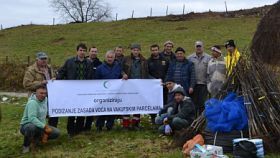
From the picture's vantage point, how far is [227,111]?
931 cm

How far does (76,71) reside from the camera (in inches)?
440

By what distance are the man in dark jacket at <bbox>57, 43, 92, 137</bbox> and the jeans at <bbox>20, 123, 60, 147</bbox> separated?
3.67 ft

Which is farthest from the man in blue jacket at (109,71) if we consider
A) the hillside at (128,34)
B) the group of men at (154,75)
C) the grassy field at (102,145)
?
the hillside at (128,34)

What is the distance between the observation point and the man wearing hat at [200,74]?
38.8 feet

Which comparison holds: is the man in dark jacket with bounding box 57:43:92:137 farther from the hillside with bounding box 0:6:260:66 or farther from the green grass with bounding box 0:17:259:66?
the green grass with bounding box 0:17:259:66

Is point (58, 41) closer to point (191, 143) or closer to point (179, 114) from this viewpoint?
point (179, 114)

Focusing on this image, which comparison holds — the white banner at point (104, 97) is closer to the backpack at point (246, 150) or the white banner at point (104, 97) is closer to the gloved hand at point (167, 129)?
the gloved hand at point (167, 129)

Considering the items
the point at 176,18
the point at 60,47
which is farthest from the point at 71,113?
the point at 176,18

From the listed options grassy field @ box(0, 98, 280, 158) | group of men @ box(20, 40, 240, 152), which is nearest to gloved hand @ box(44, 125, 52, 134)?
group of men @ box(20, 40, 240, 152)

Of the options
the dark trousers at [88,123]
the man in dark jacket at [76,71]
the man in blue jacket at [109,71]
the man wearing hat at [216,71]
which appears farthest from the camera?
the dark trousers at [88,123]

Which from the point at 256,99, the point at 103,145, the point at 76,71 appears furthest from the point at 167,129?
the point at 76,71

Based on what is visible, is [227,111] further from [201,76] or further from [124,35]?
[124,35]

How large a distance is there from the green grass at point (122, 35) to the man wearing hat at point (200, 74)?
759 inches

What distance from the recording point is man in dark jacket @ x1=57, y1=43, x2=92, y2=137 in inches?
431
